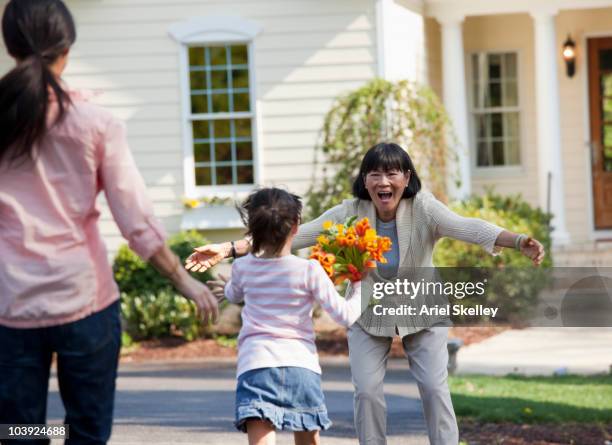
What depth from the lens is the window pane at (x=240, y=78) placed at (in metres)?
16.4

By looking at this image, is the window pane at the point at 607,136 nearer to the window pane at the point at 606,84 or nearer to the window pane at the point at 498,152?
the window pane at the point at 606,84

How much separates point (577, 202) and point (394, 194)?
13.4m

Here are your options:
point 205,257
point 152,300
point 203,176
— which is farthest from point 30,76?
point 203,176

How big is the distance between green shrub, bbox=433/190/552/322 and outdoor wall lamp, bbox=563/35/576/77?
3241mm

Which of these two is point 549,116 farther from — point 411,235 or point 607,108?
point 411,235

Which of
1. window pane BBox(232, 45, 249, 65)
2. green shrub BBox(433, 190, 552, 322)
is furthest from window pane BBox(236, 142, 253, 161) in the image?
green shrub BBox(433, 190, 552, 322)

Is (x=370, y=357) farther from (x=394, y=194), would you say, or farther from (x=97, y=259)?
(x=97, y=259)

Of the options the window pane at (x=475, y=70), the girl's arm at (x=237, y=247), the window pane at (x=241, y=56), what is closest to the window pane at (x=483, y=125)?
the window pane at (x=475, y=70)

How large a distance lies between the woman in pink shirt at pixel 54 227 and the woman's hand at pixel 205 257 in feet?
6.01

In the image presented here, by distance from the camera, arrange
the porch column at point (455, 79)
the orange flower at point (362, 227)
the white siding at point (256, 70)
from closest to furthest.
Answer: the orange flower at point (362, 227), the white siding at point (256, 70), the porch column at point (455, 79)

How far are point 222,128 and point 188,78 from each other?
791mm

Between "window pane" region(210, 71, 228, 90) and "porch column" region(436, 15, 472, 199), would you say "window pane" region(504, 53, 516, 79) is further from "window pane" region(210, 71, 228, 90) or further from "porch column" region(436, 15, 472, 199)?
"window pane" region(210, 71, 228, 90)

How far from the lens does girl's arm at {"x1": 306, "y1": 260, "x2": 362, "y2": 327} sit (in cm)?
530

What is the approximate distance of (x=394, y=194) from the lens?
627 cm
